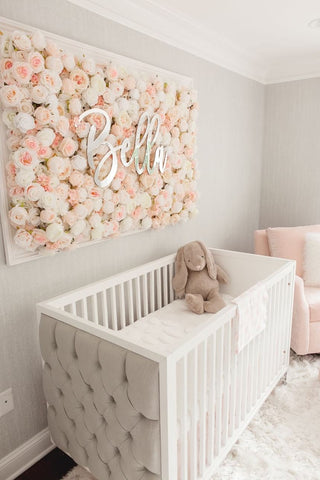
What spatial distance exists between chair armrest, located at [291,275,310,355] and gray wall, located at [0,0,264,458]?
798mm

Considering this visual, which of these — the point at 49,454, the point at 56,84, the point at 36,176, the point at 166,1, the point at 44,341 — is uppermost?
the point at 166,1

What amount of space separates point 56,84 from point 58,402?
1.29m

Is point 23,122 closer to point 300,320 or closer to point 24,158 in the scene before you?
point 24,158

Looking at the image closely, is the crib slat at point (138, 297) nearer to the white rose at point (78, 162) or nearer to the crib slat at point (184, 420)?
the white rose at point (78, 162)

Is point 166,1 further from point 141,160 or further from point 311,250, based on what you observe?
point 311,250

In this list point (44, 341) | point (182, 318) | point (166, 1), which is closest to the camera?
point (44, 341)

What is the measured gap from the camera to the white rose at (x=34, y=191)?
1.42m

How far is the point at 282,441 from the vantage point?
174cm

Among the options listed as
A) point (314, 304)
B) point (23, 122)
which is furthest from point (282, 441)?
point (23, 122)

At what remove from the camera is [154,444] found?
1123mm

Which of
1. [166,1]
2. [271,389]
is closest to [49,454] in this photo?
[271,389]

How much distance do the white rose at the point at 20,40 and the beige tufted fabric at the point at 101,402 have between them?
1.03 meters

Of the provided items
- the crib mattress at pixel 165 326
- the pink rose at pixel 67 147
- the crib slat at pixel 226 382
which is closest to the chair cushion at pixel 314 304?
the crib mattress at pixel 165 326

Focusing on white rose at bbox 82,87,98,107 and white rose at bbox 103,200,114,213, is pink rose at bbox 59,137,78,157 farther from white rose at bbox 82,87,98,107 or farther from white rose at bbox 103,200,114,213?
white rose at bbox 103,200,114,213
